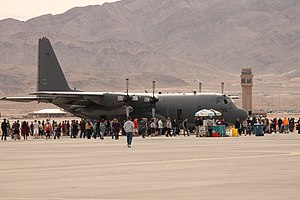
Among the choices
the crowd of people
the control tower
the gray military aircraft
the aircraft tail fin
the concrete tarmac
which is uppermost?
the control tower

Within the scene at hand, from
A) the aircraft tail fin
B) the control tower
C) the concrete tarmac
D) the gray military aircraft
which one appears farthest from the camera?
the control tower

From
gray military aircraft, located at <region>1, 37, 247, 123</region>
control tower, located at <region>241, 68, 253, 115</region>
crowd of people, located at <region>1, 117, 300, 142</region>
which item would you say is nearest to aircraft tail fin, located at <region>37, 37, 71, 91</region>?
gray military aircraft, located at <region>1, 37, 247, 123</region>

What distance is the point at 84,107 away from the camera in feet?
204

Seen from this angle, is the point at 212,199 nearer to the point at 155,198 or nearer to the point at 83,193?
the point at 155,198

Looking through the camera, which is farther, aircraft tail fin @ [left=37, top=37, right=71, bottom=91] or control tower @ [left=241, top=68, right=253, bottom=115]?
control tower @ [left=241, top=68, right=253, bottom=115]

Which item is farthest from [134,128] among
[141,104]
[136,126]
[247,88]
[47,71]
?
[247,88]

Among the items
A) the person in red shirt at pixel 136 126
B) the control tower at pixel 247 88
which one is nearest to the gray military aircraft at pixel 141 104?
the person in red shirt at pixel 136 126

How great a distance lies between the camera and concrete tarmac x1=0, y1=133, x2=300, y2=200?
18672mm

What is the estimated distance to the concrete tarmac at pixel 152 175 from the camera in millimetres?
18672

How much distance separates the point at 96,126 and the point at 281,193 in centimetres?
3817

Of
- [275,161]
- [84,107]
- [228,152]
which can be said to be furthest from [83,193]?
[84,107]

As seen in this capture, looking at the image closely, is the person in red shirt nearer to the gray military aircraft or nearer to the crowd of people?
the crowd of people

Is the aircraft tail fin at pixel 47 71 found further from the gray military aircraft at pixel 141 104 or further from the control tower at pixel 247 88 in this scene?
the control tower at pixel 247 88

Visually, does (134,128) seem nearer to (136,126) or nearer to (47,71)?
(136,126)
